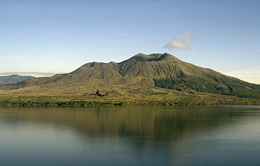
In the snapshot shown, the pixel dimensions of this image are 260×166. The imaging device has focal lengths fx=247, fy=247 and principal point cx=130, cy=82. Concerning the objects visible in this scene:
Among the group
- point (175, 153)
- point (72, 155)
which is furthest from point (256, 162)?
point (72, 155)

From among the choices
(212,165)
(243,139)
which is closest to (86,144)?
(212,165)

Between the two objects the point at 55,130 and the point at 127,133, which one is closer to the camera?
the point at 127,133

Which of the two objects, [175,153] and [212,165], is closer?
[212,165]

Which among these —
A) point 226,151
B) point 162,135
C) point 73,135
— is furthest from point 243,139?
point 73,135

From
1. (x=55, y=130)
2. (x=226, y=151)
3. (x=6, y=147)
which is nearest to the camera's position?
(x=226, y=151)

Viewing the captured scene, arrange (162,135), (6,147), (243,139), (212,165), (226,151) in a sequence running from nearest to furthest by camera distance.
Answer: (212,165), (226,151), (6,147), (243,139), (162,135)

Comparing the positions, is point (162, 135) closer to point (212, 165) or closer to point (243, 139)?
point (243, 139)

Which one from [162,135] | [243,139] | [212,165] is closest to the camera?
[212,165]

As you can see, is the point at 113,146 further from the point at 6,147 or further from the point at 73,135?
the point at 6,147

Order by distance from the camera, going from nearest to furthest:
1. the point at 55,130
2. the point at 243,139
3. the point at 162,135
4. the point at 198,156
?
1. the point at 198,156
2. the point at 243,139
3. the point at 162,135
4. the point at 55,130

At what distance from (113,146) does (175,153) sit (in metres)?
16.9

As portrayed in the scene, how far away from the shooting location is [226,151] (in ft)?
200

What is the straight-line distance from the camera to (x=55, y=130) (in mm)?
93688

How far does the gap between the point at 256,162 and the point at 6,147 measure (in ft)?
201
